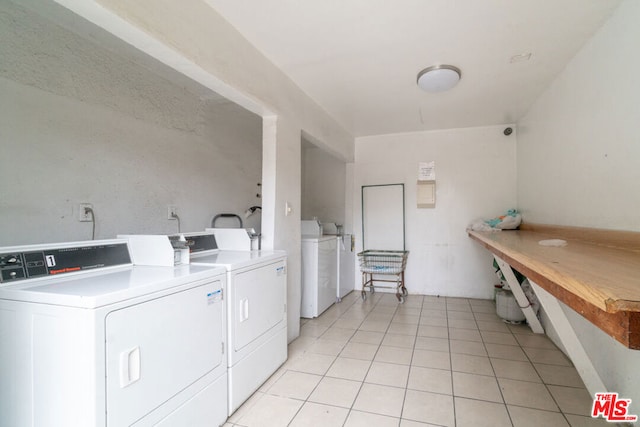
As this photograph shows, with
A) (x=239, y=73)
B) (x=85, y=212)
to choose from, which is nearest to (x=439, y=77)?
(x=239, y=73)

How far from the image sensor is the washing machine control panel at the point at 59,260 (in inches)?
49.1

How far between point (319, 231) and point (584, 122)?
275 centimetres

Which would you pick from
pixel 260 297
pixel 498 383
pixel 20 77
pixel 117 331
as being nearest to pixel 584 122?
pixel 498 383

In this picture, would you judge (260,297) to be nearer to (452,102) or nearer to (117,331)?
(117,331)

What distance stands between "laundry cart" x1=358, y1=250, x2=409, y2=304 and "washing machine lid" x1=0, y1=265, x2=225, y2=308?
2.97 metres

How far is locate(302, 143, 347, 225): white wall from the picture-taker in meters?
5.06

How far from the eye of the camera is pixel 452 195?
4367 mm

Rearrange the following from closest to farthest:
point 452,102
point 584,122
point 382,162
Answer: point 584,122
point 452,102
point 382,162

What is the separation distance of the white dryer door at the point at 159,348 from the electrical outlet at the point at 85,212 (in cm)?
140

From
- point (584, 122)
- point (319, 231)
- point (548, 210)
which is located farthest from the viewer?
point (319, 231)

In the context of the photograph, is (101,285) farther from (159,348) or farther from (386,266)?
(386,266)

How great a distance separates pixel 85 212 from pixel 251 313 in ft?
5.00

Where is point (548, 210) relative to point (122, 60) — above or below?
below

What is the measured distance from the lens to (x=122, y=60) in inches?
100
